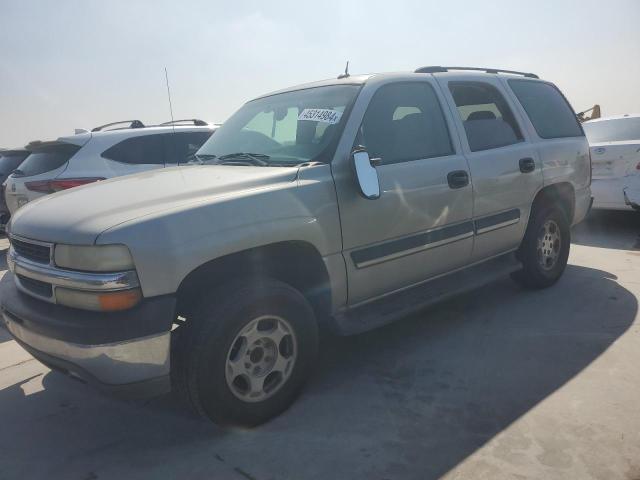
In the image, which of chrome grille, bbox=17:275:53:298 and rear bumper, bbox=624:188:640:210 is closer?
chrome grille, bbox=17:275:53:298

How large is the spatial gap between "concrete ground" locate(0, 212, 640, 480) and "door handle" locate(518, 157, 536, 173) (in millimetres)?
1186

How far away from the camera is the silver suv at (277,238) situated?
2264mm

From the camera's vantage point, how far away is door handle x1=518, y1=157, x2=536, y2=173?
4.09 metres

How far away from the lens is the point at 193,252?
233 cm

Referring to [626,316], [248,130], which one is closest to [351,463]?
[248,130]

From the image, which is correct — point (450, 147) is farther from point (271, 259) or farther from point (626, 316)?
point (626, 316)

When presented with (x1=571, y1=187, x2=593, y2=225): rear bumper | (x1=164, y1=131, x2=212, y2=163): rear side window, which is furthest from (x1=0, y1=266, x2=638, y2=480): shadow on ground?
(x1=164, y1=131, x2=212, y2=163): rear side window

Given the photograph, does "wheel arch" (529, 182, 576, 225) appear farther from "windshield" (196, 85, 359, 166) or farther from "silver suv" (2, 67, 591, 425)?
"windshield" (196, 85, 359, 166)

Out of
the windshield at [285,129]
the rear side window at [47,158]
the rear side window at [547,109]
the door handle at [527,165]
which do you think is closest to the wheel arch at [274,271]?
the windshield at [285,129]

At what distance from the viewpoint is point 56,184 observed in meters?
5.51

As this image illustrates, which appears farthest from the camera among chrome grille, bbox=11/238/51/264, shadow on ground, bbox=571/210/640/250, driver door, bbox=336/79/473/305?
shadow on ground, bbox=571/210/640/250

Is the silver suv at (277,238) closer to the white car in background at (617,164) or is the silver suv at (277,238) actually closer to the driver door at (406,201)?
the driver door at (406,201)

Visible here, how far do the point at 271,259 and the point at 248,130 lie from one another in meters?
1.30

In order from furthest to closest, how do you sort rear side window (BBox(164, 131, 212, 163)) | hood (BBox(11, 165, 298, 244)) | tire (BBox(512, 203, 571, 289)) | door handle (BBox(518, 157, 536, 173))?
rear side window (BBox(164, 131, 212, 163)), tire (BBox(512, 203, 571, 289)), door handle (BBox(518, 157, 536, 173)), hood (BBox(11, 165, 298, 244))
